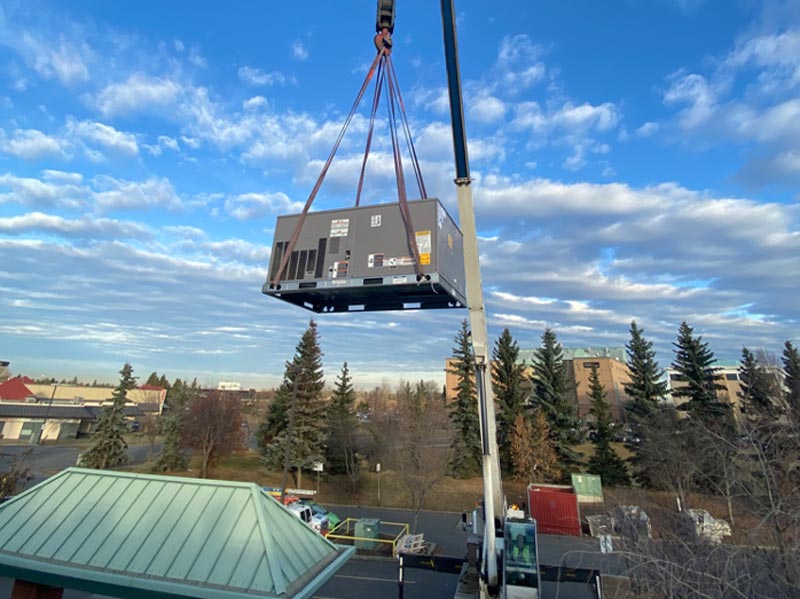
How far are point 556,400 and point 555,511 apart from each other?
999cm

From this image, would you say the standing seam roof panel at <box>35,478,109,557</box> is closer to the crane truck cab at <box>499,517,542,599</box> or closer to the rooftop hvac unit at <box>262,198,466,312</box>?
the rooftop hvac unit at <box>262,198,466,312</box>

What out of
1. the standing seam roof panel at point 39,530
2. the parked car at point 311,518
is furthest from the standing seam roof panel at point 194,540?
the parked car at point 311,518

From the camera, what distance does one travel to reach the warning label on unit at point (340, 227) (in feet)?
26.9

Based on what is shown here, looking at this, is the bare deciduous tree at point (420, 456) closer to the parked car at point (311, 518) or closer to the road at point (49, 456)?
the parked car at point (311, 518)

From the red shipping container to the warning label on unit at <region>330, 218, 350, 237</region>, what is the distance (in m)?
17.6

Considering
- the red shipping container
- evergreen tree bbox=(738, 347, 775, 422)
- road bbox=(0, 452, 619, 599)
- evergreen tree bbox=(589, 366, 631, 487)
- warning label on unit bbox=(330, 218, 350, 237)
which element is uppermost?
warning label on unit bbox=(330, 218, 350, 237)

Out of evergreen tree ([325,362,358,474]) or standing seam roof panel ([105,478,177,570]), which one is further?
evergreen tree ([325,362,358,474])

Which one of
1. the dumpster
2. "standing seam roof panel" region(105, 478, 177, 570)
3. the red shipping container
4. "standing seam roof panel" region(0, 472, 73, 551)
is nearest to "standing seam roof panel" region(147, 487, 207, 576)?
"standing seam roof panel" region(105, 478, 177, 570)

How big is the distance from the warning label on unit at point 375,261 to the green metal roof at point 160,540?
4308mm

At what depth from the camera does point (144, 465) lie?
3162 centimetres

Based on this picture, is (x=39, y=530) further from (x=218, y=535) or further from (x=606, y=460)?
(x=606, y=460)

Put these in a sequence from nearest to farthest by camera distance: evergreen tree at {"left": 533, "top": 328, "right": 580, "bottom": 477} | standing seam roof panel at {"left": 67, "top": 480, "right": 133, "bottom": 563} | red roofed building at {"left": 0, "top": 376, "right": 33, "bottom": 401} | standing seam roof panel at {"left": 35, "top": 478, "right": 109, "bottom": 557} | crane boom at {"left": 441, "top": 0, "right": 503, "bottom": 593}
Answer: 1. standing seam roof panel at {"left": 67, "top": 480, "right": 133, "bottom": 563}
2. standing seam roof panel at {"left": 35, "top": 478, "right": 109, "bottom": 557}
3. crane boom at {"left": 441, "top": 0, "right": 503, "bottom": 593}
4. evergreen tree at {"left": 533, "top": 328, "right": 580, "bottom": 477}
5. red roofed building at {"left": 0, "top": 376, "right": 33, "bottom": 401}

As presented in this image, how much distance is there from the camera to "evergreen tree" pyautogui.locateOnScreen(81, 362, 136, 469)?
28.8 m

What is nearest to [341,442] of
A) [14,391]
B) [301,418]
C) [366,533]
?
[301,418]
